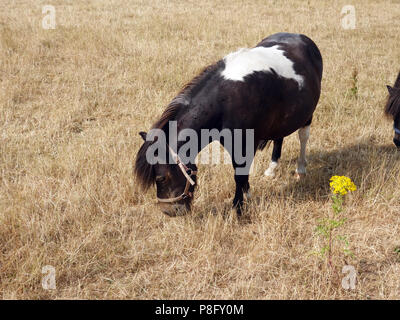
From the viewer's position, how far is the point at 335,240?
138 inches

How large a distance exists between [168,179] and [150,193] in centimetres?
90

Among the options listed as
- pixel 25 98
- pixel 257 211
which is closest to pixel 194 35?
pixel 25 98

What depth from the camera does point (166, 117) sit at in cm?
331

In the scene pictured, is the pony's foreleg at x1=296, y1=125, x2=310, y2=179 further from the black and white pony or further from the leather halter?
the leather halter

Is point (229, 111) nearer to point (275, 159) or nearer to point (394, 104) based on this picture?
point (275, 159)

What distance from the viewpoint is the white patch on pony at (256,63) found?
3494 millimetres

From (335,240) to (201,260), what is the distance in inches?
50.5

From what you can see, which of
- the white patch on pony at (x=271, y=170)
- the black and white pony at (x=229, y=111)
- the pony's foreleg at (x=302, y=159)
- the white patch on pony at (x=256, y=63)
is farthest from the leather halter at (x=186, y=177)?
the pony's foreleg at (x=302, y=159)

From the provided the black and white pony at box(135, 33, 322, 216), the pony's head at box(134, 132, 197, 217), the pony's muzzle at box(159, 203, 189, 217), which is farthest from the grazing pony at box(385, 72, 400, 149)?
the pony's muzzle at box(159, 203, 189, 217)

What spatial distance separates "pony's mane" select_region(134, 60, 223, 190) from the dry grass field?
0.67 meters

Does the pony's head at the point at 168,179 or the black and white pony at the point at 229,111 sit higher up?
the black and white pony at the point at 229,111

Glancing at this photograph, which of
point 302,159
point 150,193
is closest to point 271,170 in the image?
point 302,159

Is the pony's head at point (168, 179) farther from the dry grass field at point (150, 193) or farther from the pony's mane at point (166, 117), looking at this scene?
the dry grass field at point (150, 193)
